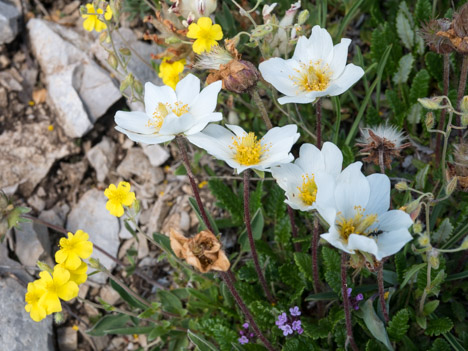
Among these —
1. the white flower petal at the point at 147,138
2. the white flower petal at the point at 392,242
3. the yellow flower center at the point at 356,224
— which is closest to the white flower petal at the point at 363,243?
the white flower petal at the point at 392,242

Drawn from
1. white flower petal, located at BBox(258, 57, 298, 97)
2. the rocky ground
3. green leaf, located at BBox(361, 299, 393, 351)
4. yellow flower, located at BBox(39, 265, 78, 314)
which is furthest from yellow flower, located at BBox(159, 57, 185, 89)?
green leaf, located at BBox(361, 299, 393, 351)

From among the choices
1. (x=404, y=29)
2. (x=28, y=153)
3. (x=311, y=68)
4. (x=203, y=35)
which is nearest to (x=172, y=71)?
(x=203, y=35)

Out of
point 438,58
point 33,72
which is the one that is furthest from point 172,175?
point 438,58

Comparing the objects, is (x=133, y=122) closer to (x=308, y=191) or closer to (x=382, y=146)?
(x=308, y=191)

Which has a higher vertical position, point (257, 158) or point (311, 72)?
point (311, 72)

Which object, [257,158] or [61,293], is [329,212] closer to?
[257,158]

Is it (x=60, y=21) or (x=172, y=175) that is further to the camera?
(x=60, y=21)

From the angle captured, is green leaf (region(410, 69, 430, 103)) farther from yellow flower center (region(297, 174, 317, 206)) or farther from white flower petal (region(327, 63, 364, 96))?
yellow flower center (region(297, 174, 317, 206))
